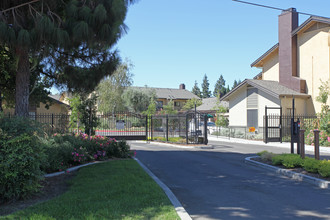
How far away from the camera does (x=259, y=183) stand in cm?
823

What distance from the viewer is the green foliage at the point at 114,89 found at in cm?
4234

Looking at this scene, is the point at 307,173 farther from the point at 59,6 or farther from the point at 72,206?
the point at 59,6

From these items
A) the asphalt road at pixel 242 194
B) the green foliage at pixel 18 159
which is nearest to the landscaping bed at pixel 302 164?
the asphalt road at pixel 242 194

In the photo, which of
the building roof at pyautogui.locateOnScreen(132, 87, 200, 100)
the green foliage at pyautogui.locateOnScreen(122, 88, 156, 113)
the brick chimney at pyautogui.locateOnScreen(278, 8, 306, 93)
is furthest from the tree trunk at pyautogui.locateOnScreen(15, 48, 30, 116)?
the building roof at pyautogui.locateOnScreen(132, 87, 200, 100)

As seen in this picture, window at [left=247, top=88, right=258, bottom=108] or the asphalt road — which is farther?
window at [left=247, top=88, right=258, bottom=108]

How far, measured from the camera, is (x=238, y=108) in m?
29.4

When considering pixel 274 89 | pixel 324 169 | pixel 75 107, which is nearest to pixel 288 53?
pixel 274 89

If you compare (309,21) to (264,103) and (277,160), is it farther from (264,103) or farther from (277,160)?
(277,160)

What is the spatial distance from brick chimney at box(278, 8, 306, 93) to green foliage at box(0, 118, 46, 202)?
24903 millimetres

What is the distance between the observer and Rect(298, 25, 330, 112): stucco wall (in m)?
24.9

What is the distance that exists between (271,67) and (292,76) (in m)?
3.83

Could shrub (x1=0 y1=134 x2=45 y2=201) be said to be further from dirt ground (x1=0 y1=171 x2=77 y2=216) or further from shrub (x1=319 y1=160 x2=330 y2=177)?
shrub (x1=319 y1=160 x2=330 y2=177)

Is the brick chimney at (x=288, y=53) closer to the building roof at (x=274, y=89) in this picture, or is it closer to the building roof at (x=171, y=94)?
the building roof at (x=274, y=89)

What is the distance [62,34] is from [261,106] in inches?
853
